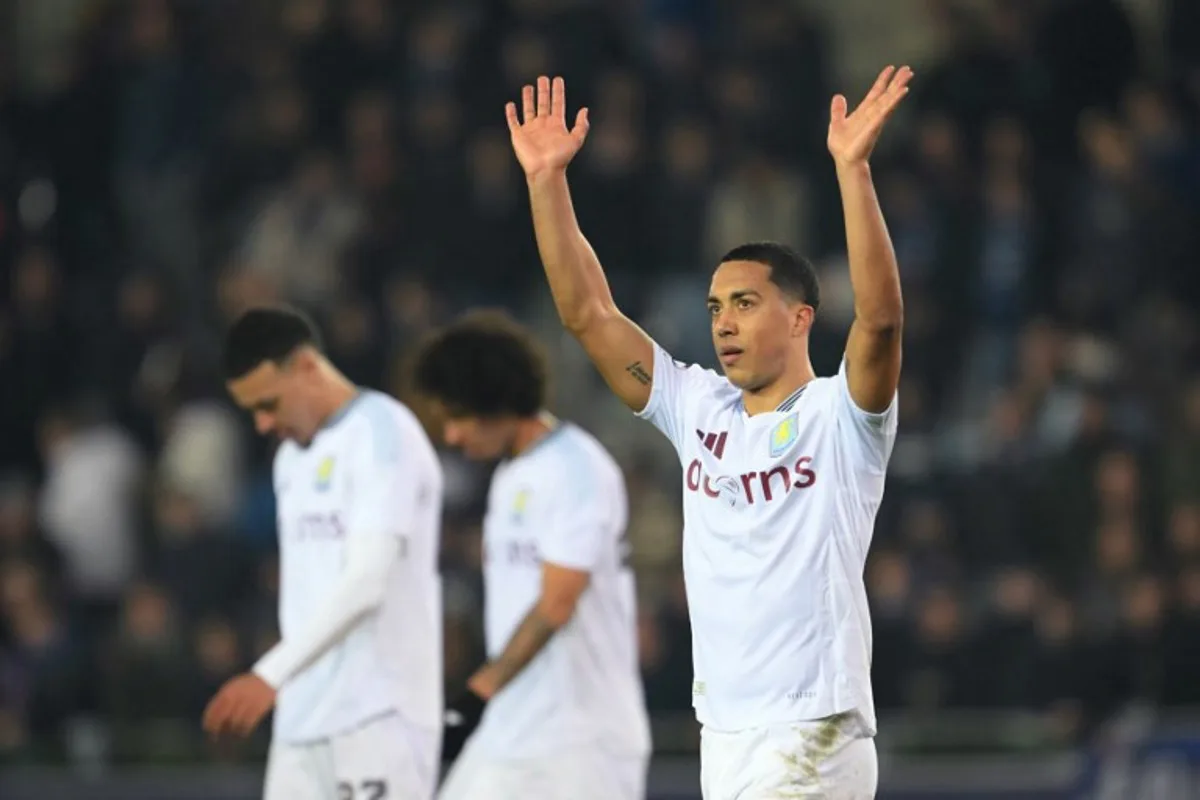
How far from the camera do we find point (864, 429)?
661 centimetres

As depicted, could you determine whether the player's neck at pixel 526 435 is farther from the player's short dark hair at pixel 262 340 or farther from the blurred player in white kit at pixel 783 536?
the blurred player in white kit at pixel 783 536

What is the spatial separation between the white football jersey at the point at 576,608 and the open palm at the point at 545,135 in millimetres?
1934

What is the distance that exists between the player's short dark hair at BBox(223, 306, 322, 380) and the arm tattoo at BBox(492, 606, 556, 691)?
1318mm

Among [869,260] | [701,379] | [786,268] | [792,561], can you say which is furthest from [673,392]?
[869,260]

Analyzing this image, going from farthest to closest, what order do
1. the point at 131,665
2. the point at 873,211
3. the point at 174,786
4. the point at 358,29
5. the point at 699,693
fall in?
1. the point at 358,29
2. the point at 131,665
3. the point at 174,786
4. the point at 699,693
5. the point at 873,211

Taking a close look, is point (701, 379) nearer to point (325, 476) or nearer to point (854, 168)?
point (854, 168)

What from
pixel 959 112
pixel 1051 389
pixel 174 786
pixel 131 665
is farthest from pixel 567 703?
pixel 959 112

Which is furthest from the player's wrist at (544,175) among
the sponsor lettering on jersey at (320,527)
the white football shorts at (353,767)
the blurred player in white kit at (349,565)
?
the white football shorts at (353,767)

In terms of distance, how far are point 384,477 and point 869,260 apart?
2.87 metres

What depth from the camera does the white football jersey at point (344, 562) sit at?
8.66 meters

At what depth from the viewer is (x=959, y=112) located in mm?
15922

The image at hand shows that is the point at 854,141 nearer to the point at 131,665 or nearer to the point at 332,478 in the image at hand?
the point at 332,478

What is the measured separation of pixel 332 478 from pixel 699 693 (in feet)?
7.50

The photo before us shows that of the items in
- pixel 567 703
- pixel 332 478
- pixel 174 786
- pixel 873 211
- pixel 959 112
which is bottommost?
pixel 174 786
